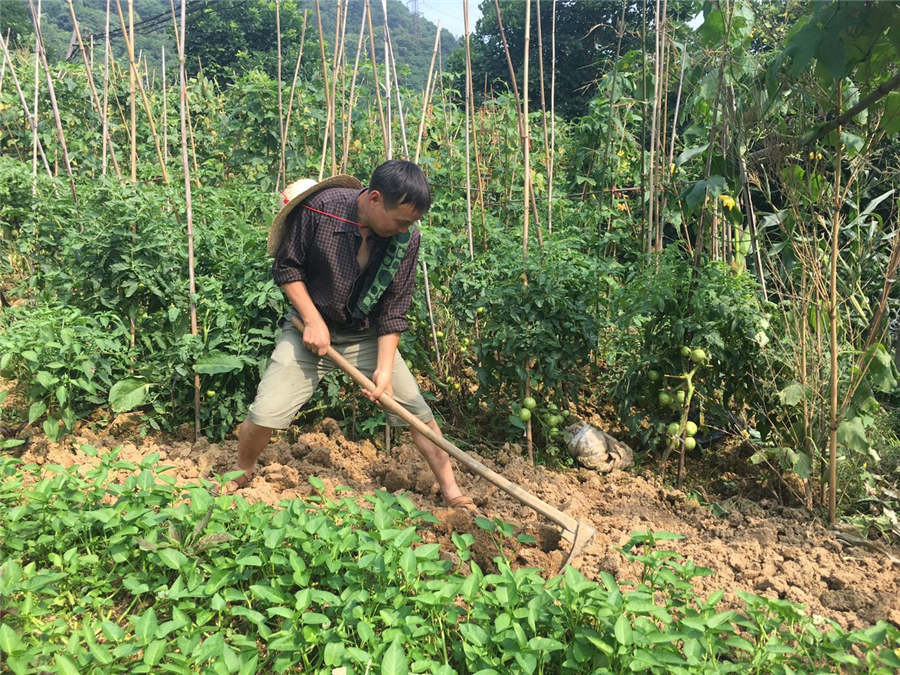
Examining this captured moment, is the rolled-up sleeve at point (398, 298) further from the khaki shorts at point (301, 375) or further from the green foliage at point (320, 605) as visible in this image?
the green foliage at point (320, 605)

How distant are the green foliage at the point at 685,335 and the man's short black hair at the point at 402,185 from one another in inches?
50.2

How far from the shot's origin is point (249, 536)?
7.57 feet

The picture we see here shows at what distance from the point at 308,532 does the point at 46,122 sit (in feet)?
26.4

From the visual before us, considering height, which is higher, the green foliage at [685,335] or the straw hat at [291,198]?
the straw hat at [291,198]

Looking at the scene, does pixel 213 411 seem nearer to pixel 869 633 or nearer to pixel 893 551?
pixel 869 633

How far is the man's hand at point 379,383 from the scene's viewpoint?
2842mm

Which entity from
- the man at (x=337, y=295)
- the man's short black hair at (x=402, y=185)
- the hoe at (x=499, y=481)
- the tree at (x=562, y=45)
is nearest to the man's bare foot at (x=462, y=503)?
the man at (x=337, y=295)

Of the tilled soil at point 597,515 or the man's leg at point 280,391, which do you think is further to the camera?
the man's leg at point 280,391

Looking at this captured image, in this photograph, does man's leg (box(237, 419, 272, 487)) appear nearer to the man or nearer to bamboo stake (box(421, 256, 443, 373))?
the man

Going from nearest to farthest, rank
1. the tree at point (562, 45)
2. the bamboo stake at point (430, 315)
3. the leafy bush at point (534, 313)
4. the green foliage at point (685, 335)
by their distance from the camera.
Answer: the green foliage at point (685, 335) < the leafy bush at point (534, 313) < the bamboo stake at point (430, 315) < the tree at point (562, 45)

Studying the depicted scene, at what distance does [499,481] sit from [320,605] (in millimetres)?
871

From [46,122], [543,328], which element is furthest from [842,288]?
[46,122]

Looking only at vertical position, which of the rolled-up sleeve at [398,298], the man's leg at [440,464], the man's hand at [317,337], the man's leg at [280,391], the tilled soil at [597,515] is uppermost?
the rolled-up sleeve at [398,298]

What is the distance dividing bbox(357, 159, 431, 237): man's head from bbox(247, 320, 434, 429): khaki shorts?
622 millimetres
